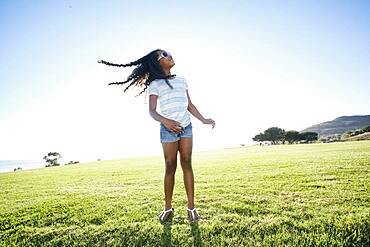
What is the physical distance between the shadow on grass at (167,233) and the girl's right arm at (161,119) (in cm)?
125

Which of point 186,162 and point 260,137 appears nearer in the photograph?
point 186,162

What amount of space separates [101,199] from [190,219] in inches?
103

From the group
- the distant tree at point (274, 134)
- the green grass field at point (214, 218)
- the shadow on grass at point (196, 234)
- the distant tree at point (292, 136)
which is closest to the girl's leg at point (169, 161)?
the green grass field at point (214, 218)

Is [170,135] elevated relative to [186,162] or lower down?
elevated

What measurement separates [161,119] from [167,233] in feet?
4.70

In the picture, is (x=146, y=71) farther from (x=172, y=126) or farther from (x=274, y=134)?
(x=274, y=134)

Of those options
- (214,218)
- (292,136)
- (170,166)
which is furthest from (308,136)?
(170,166)

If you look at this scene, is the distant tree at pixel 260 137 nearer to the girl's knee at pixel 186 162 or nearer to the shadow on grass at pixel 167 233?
the girl's knee at pixel 186 162

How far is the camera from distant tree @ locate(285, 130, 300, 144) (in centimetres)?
6597

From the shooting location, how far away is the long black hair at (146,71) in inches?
178

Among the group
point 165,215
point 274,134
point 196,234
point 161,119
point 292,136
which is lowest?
point 196,234

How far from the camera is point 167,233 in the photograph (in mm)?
3869

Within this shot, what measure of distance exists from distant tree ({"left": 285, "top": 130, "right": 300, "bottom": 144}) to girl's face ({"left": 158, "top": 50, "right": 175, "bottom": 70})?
214 feet

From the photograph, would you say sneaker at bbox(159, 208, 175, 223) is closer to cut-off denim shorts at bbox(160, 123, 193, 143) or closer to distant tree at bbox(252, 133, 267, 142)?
cut-off denim shorts at bbox(160, 123, 193, 143)
